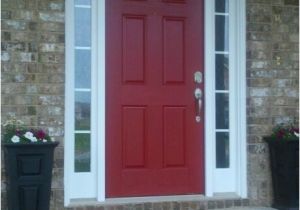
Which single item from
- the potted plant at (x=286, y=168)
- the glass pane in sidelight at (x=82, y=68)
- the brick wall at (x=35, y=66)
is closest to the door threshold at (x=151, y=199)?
the brick wall at (x=35, y=66)

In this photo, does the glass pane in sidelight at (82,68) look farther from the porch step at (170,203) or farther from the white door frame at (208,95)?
the porch step at (170,203)

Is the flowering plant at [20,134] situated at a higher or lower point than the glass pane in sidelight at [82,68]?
lower

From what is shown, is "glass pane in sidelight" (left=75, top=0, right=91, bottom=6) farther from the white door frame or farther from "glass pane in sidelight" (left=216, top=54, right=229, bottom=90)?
"glass pane in sidelight" (left=216, top=54, right=229, bottom=90)

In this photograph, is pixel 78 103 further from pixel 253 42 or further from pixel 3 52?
pixel 253 42

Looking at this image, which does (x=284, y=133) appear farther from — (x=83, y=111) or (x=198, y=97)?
(x=83, y=111)

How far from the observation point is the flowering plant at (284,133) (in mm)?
4918

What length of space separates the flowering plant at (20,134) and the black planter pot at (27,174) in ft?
0.25

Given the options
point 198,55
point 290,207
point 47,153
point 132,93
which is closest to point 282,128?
point 290,207

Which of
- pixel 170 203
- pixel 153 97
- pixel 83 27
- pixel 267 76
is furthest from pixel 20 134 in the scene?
pixel 267 76

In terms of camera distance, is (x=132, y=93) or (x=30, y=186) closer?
(x=30, y=186)

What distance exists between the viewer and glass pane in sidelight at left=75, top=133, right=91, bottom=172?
4.78 m

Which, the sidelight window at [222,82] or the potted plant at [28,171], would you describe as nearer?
the potted plant at [28,171]

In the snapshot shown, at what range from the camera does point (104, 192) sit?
480 cm

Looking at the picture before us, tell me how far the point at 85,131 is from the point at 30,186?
77 cm
